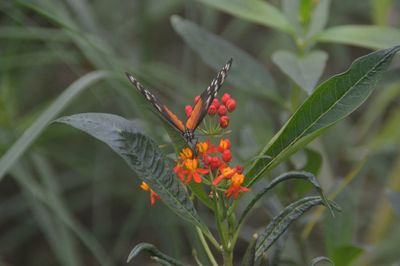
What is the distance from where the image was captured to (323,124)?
3.01 ft

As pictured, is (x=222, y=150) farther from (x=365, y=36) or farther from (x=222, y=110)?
(x=365, y=36)

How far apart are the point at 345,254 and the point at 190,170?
413mm

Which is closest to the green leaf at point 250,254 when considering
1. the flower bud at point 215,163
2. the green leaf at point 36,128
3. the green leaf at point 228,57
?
the flower bud at point 215,163

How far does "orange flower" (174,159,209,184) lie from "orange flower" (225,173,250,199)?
35mm

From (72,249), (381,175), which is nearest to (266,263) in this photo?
(72,249)

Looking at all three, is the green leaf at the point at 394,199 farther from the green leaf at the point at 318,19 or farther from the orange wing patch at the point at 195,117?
the orange wing patch at the point at 195,117

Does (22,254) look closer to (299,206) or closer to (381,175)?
(381,175)

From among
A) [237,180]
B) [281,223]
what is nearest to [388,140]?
[281,223]

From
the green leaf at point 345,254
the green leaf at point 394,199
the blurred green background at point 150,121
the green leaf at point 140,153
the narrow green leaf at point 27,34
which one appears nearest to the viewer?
the green leaf at point 140,153

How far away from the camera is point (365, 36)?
135cm

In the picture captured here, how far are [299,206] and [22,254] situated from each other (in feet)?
5.65

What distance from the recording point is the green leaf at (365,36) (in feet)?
4.32

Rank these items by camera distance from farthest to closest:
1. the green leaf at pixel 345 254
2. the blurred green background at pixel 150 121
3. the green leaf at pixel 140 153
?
1. the blurred green background at pixel 150 121
2. the green leaf at pixel 345 254
3. the green leaf at pixel 140 153

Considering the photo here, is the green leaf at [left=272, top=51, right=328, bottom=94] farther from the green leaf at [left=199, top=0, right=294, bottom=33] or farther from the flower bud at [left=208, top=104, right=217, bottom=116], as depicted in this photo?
the flower bud at [left=208, top=104, right=217, bottom=116]
